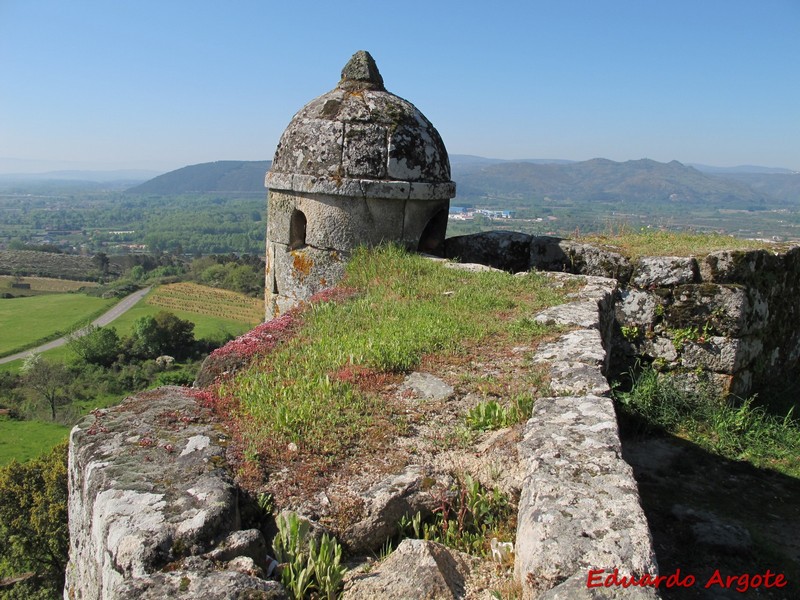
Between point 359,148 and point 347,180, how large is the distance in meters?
0.41

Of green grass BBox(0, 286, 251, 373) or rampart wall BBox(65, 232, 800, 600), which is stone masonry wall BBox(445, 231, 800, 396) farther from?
green grass BBox(0, 286, 251, 373)

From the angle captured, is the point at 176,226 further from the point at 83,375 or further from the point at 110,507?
the point at 110,507

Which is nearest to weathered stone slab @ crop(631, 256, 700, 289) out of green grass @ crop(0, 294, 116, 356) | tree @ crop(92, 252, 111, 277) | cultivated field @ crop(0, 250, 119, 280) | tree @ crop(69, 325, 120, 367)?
tree @ crop(69, 325, 120, 367)

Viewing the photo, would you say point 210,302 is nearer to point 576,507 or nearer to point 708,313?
point 708,313

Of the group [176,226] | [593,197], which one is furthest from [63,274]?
[593,197]

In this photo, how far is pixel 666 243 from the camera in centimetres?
688

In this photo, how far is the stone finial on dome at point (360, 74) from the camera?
7.33m

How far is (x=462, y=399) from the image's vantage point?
11.6 ft

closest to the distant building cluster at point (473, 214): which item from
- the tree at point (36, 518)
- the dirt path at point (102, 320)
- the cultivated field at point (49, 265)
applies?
the tree at point (36, 518)

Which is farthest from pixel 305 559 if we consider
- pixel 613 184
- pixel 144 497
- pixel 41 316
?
pixel 613 184

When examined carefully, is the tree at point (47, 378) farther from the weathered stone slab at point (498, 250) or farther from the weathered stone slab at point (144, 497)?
the weathered stone slab at point (144, 497)

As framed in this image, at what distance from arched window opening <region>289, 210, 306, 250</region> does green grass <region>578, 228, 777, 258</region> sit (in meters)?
3.36

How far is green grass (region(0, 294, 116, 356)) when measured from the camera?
5584 cm

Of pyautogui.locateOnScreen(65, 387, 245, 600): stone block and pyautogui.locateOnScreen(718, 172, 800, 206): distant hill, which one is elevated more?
pyautogui.locateOnScreen(718, 172, 800, 206): distant hill
